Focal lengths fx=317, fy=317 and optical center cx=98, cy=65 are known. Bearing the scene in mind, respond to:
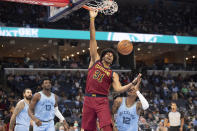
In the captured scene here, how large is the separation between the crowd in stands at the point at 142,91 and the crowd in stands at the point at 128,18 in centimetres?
349

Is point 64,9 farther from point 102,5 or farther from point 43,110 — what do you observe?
point 43,110

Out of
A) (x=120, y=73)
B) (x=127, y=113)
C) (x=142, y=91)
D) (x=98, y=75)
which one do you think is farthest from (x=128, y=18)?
(x=98, y=75)

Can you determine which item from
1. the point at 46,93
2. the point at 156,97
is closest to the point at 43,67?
the point at 156,97

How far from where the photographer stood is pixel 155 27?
25172mm

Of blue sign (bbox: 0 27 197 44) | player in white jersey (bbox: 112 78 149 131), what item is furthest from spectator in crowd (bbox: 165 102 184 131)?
blue sign (bbox: 0 27 197 44)

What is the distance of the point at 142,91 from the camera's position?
787 inches

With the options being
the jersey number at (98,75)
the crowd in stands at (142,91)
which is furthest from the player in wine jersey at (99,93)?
the crowd in stands at (142,91)

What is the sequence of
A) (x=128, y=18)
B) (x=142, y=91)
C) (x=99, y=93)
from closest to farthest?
(x=99, y=93)
(x=142, y=91)
(x=128, y=18)

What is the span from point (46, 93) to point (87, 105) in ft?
5.73

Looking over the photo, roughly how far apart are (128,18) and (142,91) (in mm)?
8474

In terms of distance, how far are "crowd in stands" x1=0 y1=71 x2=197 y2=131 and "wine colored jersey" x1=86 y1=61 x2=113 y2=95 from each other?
6.99 metres

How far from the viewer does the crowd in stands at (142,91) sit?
573 inches

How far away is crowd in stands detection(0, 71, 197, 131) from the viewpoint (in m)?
14.6

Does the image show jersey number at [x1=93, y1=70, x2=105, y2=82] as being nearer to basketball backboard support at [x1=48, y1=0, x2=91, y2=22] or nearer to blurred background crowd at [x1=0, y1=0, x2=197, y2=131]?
basketball backboard support at [x1=48, y1=0, x2=91, y2=22]
